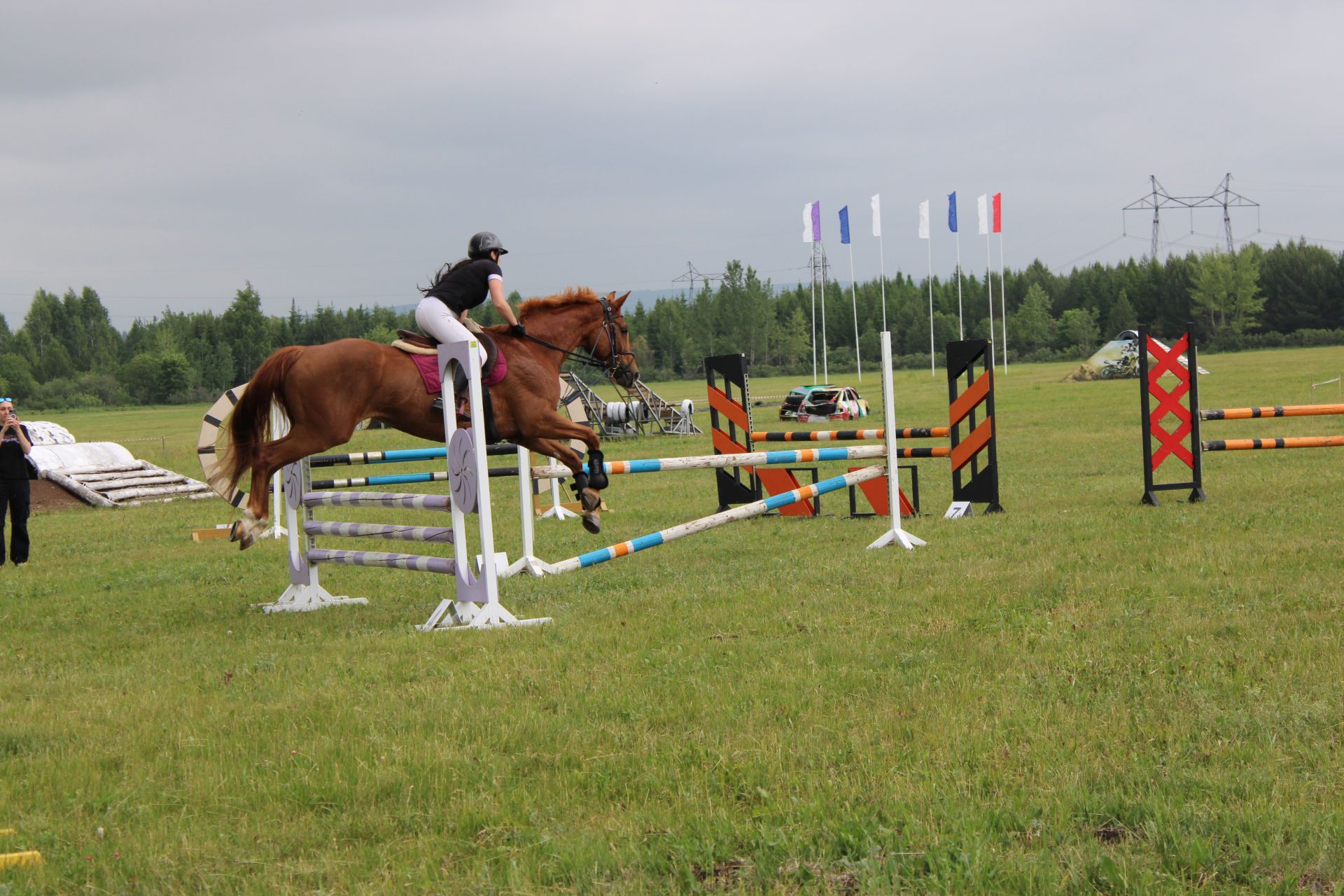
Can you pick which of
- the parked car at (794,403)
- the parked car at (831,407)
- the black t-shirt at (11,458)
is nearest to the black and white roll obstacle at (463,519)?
the black t-shirt at (11,458)

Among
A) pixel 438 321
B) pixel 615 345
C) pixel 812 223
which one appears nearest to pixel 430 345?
pixel 438 321

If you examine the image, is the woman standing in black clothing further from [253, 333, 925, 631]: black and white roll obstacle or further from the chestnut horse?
A: the chestnut horse

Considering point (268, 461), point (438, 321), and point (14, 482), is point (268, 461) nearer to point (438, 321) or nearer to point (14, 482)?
point (438, 321)

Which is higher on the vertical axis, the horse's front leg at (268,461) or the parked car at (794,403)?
the horse's front leg at (268,461)

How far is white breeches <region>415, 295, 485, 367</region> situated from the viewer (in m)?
7.67

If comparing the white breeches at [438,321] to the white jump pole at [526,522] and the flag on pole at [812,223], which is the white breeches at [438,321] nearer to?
the white jump pole at [526,522]

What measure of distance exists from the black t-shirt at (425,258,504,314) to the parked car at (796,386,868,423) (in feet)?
91.0

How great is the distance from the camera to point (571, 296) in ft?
28.9

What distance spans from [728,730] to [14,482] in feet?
33.3

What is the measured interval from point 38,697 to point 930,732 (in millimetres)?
4006

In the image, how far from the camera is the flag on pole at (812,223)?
51875mm

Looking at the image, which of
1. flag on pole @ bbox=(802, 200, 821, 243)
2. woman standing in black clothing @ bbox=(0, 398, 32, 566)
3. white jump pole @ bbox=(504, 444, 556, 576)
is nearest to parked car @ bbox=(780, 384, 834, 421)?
flag on pole @ bbox=(802, 200, 821, 243)

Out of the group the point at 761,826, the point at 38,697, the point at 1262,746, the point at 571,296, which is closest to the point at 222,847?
the point at 761,826

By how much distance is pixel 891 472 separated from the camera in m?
9.01
